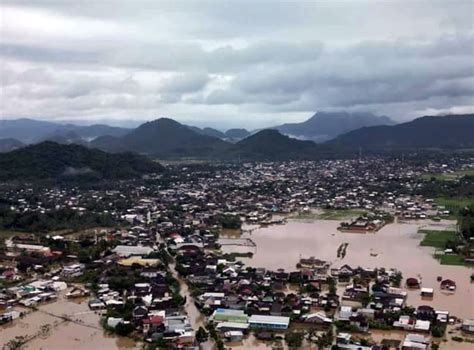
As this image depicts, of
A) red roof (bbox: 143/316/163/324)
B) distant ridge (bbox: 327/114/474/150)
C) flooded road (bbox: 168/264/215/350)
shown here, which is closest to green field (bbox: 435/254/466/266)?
flooded road (bbox: 168/264/215/350)

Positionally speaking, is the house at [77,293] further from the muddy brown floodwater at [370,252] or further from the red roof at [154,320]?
the muddy brown floodwater at [370,252]

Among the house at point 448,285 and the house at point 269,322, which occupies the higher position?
the house at point 448,285

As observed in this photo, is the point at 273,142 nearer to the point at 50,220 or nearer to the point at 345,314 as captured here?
the point at 50,220

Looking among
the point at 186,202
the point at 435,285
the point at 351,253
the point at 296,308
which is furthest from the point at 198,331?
the point at 186,202

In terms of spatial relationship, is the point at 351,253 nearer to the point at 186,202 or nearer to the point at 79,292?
the point at 79,292

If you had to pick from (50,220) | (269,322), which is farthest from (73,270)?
(50,220)

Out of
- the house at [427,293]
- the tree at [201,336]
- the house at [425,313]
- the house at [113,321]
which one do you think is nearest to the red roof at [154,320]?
the house at [113,321]
